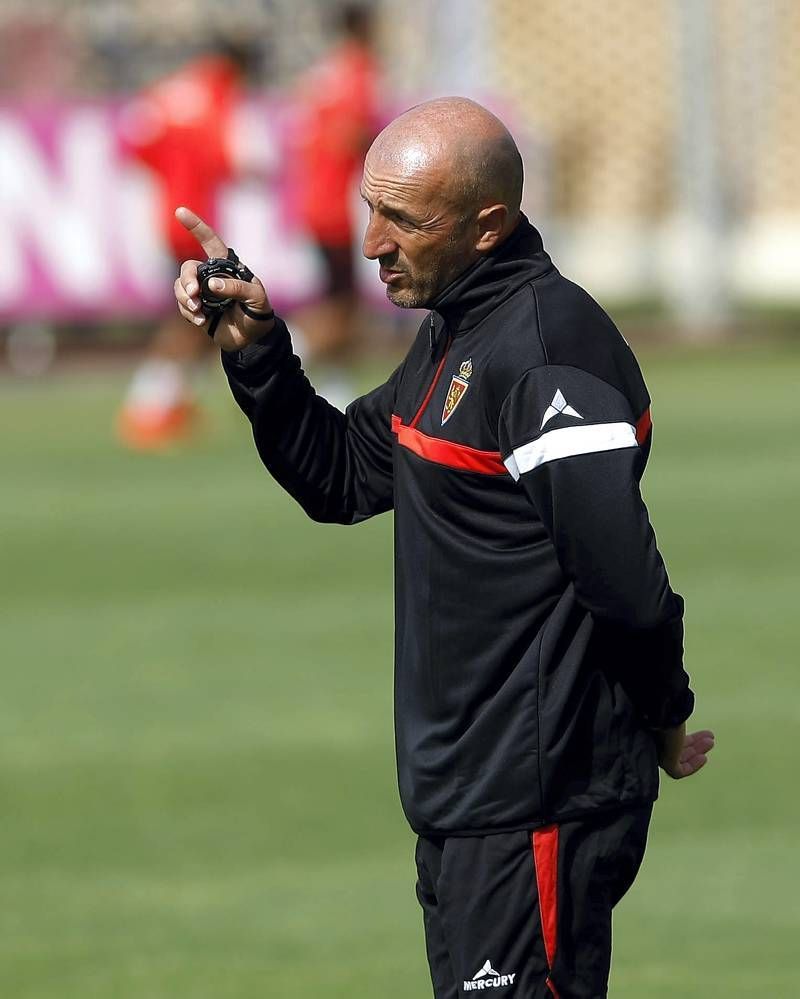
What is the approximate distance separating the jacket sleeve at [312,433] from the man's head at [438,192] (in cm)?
35

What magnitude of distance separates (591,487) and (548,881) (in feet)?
2.21

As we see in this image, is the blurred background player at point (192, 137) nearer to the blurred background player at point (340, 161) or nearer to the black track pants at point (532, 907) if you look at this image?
the blurred background player at point (340, 161)

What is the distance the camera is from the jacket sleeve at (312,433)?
3926 mm

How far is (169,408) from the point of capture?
583 inches

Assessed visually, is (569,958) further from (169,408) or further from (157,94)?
(157,94)

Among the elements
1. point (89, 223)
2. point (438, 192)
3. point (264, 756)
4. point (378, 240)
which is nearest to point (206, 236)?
point (378, 240)

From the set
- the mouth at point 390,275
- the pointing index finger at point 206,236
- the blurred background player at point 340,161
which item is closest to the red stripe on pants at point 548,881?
the mouth at point 390,275

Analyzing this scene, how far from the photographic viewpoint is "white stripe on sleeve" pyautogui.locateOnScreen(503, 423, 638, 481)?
11.0 feet

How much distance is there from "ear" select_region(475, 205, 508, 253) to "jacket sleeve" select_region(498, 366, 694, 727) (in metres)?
0.28

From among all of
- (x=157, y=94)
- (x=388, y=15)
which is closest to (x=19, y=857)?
(x=157, y=94)

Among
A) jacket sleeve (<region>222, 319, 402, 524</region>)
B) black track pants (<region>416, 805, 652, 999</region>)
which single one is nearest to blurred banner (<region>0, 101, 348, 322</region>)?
jacket sleeve (<region>222, 319, 402, 524</region>)

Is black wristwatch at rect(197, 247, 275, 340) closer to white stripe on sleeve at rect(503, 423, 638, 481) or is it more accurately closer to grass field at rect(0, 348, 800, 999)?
white stripe on sleeve at rect(503, 423, 638, 481)

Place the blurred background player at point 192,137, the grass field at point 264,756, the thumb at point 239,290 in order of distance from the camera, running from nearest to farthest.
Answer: the thumb at point 239,290, the grass field at point 264,756, the blurred background player at point 192,137

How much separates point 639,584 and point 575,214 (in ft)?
84.2
